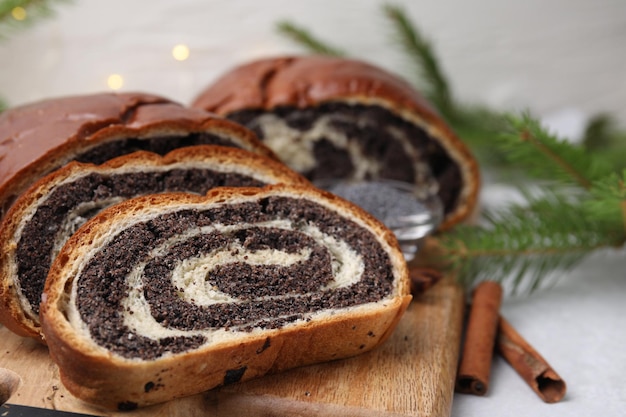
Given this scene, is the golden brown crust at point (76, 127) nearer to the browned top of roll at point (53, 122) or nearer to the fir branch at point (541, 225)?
the browned top of roll at point (53, 122)

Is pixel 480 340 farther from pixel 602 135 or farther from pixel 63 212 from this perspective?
pixel 602 135

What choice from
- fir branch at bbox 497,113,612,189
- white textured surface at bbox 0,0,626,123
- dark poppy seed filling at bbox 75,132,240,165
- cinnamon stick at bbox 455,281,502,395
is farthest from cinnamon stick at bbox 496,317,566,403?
white textured surface at bbox 0,0,626,123

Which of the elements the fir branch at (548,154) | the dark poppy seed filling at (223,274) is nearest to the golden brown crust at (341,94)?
the fir branch at (548,154)

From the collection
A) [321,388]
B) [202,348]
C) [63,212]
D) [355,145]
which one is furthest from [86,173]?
[355,145]

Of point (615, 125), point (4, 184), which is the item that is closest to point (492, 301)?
point (4, 184)

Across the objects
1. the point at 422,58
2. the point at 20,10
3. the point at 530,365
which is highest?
the point at 20,10

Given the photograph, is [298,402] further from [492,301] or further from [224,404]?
[492,301]
